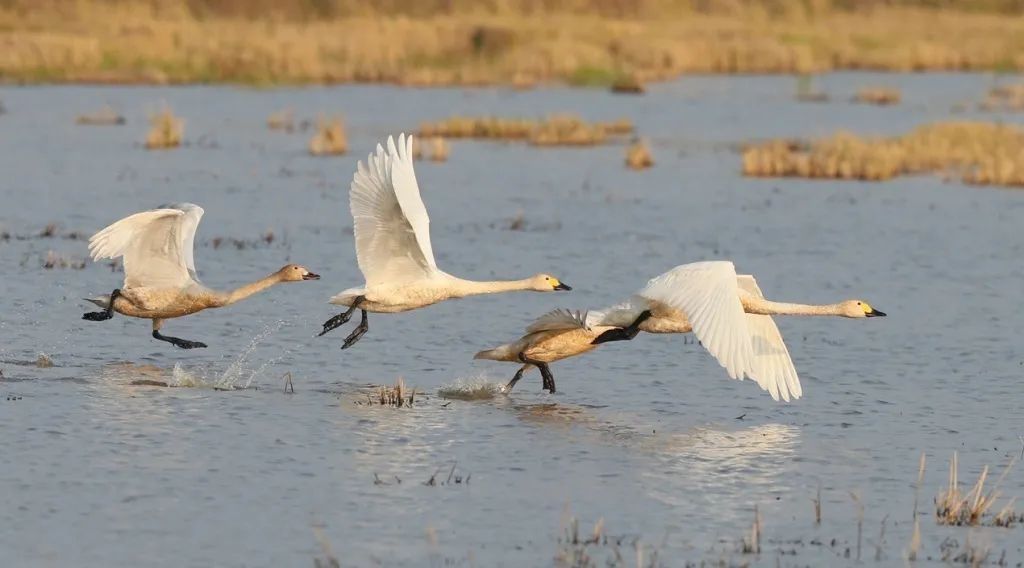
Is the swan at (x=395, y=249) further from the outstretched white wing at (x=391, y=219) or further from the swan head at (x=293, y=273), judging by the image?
the swan head at (x=293, y=273)

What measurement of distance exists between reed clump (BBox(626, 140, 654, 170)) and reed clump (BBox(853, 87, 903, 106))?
551 inches

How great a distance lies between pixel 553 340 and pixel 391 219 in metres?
1.51

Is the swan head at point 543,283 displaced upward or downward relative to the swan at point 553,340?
upward

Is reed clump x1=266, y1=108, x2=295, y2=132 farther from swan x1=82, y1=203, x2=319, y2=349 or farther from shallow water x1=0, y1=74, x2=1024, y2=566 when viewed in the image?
swan x1=82, y1=203, x2=319, y2=349

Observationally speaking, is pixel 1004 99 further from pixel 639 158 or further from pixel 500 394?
pixel 500 394

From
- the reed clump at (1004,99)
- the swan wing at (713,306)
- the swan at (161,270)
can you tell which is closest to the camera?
the swan wing at (713,306)

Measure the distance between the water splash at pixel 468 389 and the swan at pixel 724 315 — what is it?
1086 millimetres

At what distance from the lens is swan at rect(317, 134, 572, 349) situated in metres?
12.8

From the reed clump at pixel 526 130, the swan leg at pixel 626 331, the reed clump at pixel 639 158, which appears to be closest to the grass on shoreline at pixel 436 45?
the reed clump at pixel 526 130

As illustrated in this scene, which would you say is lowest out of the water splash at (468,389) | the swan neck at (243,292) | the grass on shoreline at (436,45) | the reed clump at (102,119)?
the water splash at (468,389)

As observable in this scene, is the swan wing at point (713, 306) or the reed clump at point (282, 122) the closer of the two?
the swan wing at point (713, 306)

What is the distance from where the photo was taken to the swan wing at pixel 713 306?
11.5 m

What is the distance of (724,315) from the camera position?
38.3 feet

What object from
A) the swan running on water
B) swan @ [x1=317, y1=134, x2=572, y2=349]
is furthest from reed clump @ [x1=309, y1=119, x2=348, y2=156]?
the swan running on water
